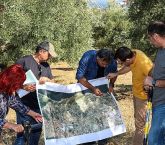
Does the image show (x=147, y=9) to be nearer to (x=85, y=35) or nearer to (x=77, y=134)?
(x=85, y=35)

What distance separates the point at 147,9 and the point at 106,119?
26.1 ft

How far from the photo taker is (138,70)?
23.9 ft

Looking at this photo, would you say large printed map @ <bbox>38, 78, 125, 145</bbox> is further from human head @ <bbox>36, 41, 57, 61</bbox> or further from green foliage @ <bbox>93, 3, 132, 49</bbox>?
green foliage @ <bbox>93, 3, 132, 49</bbox>

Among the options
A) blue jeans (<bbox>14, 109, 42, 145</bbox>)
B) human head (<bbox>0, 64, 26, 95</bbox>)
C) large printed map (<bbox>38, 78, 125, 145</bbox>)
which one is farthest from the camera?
large printed map (<bbox>38, 78, 125, 145</bbox>)

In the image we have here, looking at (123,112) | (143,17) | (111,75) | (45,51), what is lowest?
(123,112)

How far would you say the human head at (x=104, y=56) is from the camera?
7177 millimetres

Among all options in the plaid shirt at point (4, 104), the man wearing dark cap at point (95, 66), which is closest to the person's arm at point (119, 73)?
the man wearing dark cap at point (95, 66)

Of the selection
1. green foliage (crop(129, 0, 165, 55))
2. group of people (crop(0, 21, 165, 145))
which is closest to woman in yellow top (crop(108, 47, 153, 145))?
group of people (crop(0, 21, 165, 145))

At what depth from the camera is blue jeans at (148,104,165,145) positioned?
586 centimetres

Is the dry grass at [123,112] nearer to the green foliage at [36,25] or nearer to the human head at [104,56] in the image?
the human head at [104,56]

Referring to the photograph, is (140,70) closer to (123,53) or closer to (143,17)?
(123,53)

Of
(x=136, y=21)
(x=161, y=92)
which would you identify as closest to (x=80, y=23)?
(x=136, y=21)

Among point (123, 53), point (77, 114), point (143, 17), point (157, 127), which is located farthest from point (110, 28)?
point (157, 127)

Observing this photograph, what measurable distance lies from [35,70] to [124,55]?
149 centimetres
